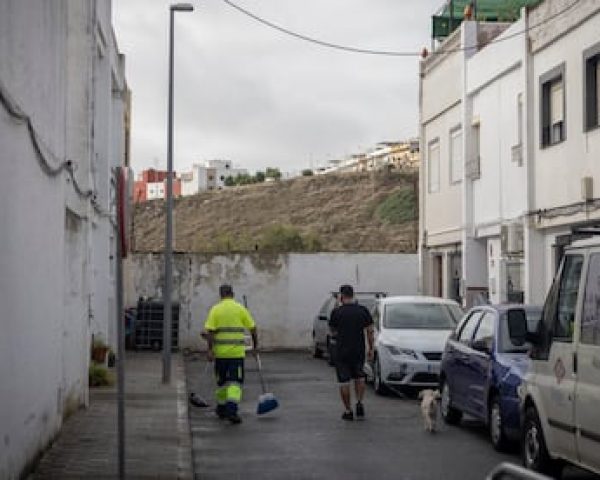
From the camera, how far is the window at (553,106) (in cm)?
1959

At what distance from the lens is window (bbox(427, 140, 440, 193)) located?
1135 inches

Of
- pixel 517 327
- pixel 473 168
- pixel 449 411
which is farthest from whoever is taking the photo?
pixel 473 168

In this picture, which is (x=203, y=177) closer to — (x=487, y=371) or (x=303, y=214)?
(x=303, y=214)

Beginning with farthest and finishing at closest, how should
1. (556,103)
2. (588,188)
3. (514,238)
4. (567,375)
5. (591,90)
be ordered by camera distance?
(514,238) → (556,103) → (591,90) → (588,188) → (567,375)

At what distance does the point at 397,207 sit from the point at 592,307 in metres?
55.9

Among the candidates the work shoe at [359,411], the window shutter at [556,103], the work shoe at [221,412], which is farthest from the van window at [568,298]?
the window shutter at [556,103]

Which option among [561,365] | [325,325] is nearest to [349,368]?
[561,365]

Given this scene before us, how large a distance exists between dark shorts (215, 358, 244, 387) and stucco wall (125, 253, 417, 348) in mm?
16404

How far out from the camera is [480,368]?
12820 mm

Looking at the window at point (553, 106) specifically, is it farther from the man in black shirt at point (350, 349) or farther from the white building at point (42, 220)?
the white building at point (42, 220)

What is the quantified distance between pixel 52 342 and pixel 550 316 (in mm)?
5280

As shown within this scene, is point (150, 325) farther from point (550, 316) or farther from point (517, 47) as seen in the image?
point (550, 316)

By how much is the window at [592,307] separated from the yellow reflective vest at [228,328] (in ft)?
23.2

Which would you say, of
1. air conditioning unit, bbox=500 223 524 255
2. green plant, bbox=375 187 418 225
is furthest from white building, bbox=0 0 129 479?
green plant, bbox=375 187 418 225
